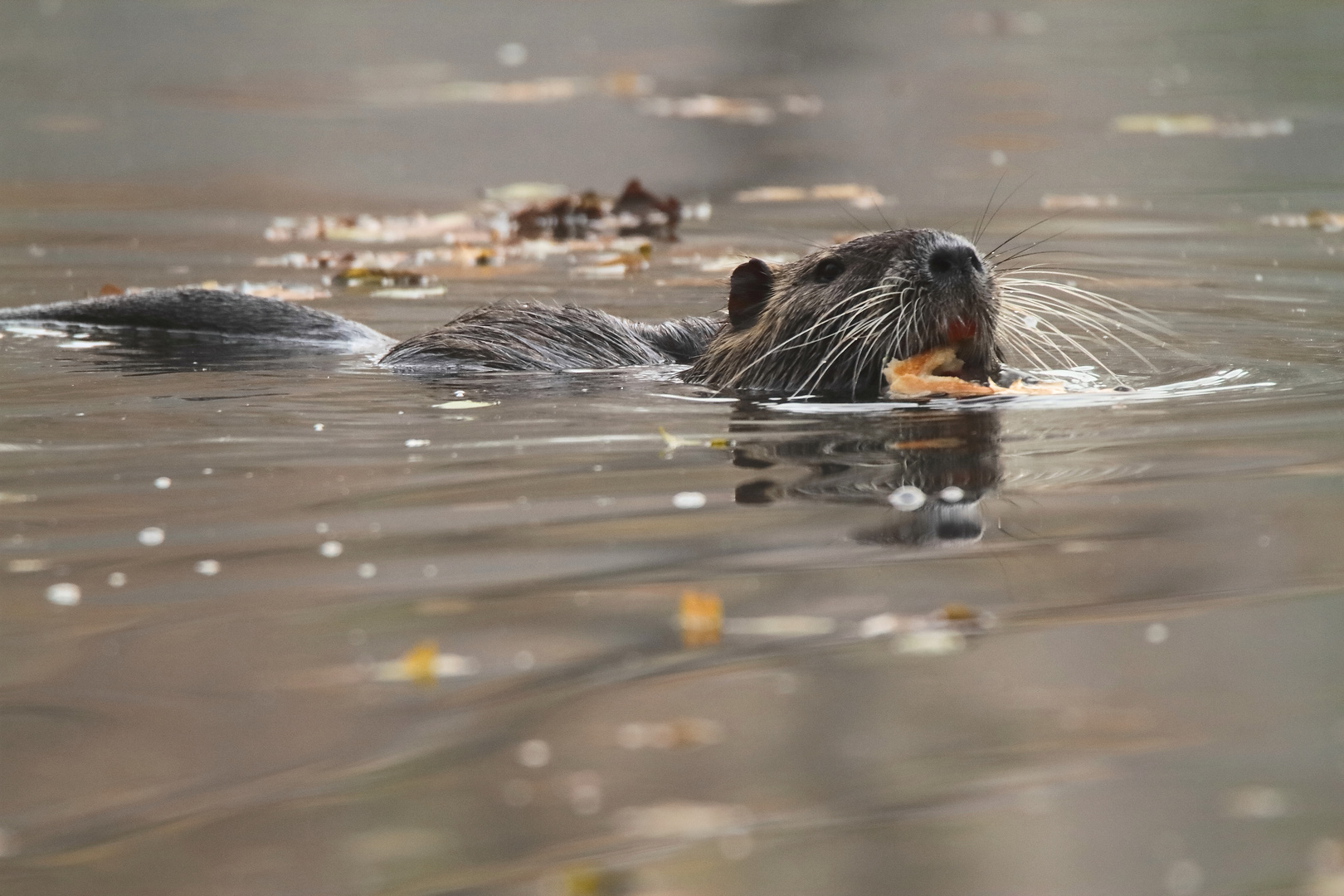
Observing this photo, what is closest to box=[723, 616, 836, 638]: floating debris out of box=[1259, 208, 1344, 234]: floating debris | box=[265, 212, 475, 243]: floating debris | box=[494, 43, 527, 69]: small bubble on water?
box=[1259, 208, 1344, 234]: floating debris

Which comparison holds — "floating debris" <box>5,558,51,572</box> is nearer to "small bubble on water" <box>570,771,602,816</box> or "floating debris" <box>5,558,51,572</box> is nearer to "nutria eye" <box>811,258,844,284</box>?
"small bubble on water" <box>570,771,602,816</box>

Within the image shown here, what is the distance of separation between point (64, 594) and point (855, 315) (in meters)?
3.13

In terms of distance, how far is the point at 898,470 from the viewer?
194 inches

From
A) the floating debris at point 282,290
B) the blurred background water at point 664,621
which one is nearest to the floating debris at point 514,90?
the floating debris at point 282,290

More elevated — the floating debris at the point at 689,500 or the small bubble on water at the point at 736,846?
the floating debris at the point at 689,500

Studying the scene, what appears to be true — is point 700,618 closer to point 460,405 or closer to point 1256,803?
point 1256,803

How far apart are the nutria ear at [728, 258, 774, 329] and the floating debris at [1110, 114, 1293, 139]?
9.49 m

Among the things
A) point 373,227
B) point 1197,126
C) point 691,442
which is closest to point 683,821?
point 691,442

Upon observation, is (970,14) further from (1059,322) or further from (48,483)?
(48,483)

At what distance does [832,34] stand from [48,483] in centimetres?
2041

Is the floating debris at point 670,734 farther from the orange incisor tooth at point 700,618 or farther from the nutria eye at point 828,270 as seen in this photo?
the nutria eye at point 828,270

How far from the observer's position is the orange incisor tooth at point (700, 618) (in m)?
3.54

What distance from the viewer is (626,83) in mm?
19578

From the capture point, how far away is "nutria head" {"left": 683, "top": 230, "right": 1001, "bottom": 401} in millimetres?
6035
